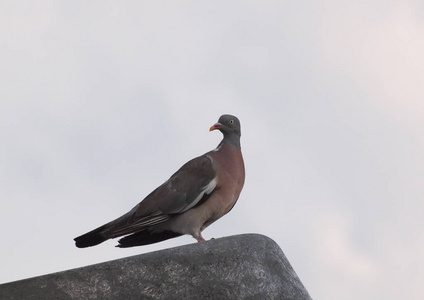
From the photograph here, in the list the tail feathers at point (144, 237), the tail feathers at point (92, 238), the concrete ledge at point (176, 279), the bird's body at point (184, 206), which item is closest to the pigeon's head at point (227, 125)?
the bird's body at point (184, 206)

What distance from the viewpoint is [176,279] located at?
2.93m

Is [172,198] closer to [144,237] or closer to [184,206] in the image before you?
[184,206]

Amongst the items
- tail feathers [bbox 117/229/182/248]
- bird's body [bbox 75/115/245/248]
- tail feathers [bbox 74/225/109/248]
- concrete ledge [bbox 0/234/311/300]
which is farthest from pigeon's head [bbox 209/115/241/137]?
concrete ledge [bbox 0/234/311/300]

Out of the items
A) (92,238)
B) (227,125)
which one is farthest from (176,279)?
(227,125)

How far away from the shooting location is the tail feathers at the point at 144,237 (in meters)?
7.93

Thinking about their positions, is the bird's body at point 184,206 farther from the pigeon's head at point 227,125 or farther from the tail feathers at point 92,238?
the pigeon's head at point 227,125

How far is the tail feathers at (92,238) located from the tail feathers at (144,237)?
1.12 feet

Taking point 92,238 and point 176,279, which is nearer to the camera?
point 176,279

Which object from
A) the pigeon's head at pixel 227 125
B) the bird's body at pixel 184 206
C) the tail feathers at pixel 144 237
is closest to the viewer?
the bird's body at pixel 184 206

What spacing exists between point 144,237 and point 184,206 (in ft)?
1.80

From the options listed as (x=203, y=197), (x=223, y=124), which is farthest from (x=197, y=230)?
(x=223, y=124)

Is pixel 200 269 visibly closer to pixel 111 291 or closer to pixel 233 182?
pixel 111 291

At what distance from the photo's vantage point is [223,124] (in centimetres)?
860

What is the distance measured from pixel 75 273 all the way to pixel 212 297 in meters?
0.56
